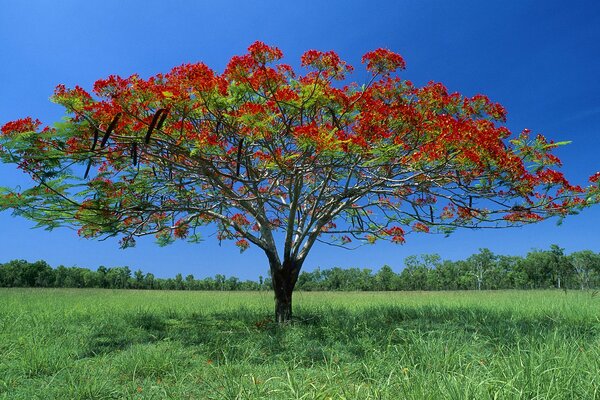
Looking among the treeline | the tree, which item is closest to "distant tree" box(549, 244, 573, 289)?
the treeline

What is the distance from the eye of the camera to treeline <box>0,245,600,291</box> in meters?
48.7

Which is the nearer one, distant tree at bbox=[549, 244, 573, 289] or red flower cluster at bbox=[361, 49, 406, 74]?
red flower cluster at bbox=[361, 49, 406, 74]

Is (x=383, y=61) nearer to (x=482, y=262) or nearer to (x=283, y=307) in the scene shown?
(x=283, y=307)

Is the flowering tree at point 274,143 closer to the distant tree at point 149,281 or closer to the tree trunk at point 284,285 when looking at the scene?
the tree trunk at point 284,285

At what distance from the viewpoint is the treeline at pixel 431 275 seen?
160 ft

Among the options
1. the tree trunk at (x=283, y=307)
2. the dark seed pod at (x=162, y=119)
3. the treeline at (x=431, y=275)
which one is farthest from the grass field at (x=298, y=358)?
the treeline at (x=431, y=275)

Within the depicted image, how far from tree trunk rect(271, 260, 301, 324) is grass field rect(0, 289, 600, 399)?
0.41 m

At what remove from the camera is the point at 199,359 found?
5719 millimetres

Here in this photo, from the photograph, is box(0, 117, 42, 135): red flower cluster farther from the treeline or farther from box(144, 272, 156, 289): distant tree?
box(144, 272, 156, 289): distant tree

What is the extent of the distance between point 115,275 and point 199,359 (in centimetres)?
5354

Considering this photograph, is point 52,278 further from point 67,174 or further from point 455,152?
point 455,152

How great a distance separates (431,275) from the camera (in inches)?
1948

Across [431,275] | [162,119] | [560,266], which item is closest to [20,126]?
[162,119]

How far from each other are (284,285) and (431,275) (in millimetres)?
44003
